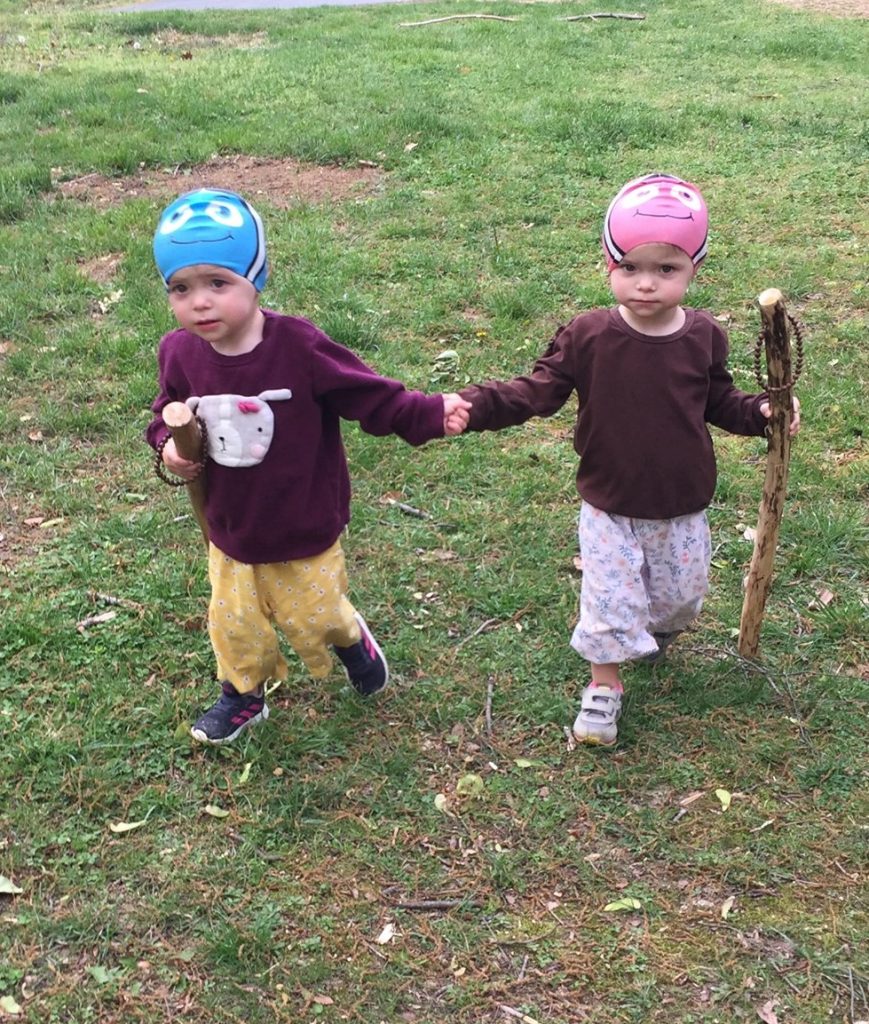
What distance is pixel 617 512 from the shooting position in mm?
2994

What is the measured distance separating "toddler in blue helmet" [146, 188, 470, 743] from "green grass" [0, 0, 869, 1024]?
0.53 meters

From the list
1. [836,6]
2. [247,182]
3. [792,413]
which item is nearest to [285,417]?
[792,413]

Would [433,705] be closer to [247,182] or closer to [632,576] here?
[632,576]

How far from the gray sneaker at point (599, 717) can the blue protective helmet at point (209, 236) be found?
1610mm

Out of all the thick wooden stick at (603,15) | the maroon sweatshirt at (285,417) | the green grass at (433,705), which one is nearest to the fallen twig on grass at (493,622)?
the green grass at (433,705)

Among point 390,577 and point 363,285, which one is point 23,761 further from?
point 363,285

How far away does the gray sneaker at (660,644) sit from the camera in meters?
3.40

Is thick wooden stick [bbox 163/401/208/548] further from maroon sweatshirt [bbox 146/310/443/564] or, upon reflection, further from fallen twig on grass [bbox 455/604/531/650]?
fallen twig on grass [bbox 455/604/531/650]

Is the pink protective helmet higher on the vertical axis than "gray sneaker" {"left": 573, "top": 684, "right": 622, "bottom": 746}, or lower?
higher

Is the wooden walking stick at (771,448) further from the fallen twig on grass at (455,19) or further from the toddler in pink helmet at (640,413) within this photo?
the fallen twig on grass at (455,19)

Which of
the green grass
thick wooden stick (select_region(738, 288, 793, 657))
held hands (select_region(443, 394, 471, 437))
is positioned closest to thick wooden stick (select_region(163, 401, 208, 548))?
held hands (select_region(443, 394, 471, 437))

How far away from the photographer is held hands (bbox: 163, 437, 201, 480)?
109 inches

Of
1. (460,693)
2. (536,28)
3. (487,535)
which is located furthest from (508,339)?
(536,28)

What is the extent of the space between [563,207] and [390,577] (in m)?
4.21
